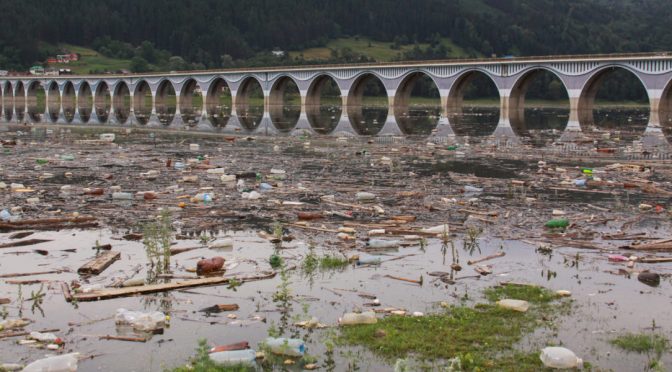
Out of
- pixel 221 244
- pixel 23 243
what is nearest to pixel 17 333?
pixel 221 244

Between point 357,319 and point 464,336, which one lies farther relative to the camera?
point 357,319

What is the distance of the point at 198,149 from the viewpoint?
2802 cm

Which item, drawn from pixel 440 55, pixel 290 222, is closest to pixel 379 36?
pixel 440 55

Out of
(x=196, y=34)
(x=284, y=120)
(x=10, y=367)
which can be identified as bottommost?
(x=10, y=367)

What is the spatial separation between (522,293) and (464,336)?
1.75 metres

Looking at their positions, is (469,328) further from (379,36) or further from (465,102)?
(379,36)

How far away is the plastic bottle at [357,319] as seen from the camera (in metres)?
7.74

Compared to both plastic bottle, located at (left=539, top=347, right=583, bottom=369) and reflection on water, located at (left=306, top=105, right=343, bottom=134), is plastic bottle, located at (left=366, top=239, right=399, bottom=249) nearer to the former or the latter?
plastic bottle, located at (left=539, top=347, right=583, bottom=369)

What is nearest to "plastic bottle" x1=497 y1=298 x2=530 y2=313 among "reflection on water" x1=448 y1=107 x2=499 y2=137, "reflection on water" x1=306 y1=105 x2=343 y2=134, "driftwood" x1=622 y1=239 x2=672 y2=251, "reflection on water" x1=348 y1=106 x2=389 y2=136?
"driftwood" x1=622 y1=239 x2=672 y2=251

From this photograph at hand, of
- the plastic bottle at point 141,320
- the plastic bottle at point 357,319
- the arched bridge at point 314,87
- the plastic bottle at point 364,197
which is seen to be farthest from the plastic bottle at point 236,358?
the arched bridge at point 314,87

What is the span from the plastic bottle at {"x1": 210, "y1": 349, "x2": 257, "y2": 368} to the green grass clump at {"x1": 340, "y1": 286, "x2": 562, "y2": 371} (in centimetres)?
98

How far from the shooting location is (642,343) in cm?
712

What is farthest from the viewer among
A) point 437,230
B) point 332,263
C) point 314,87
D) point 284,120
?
point 314,87

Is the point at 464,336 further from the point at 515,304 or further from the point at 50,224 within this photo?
the point at 50,224
